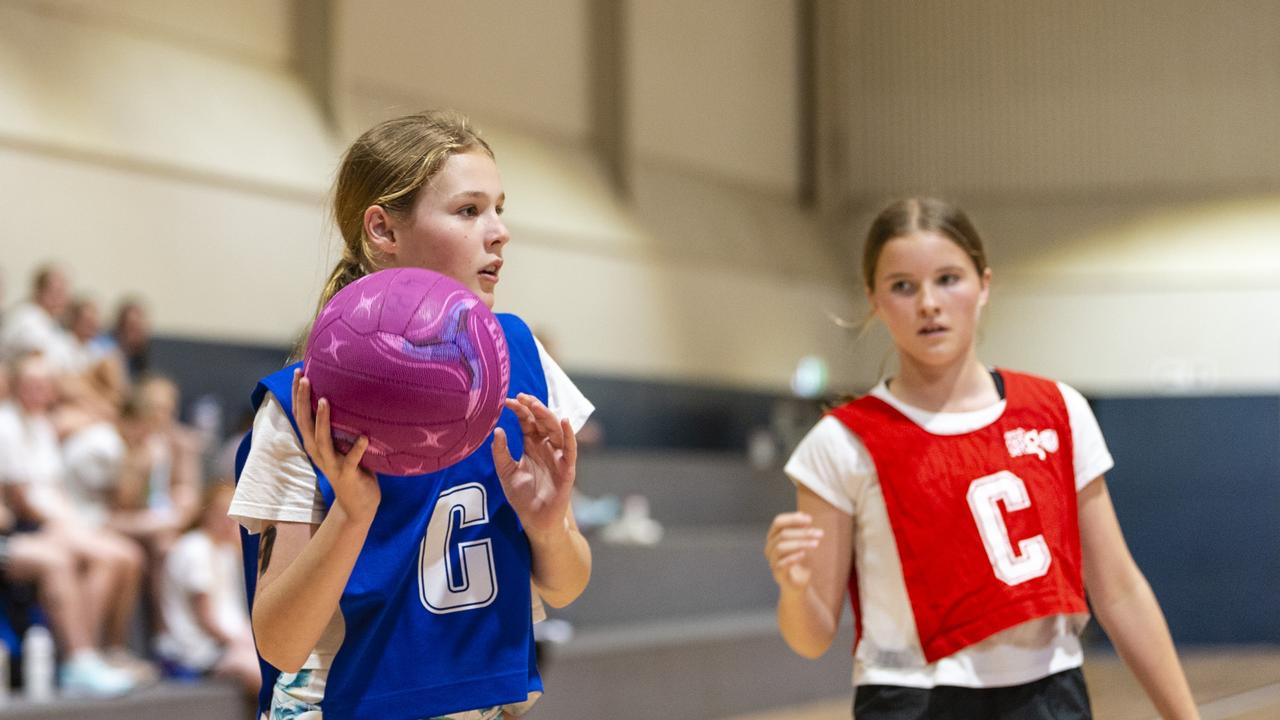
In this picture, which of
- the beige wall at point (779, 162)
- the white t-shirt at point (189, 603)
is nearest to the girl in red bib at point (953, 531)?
the white t-shirt at point (189, 603)

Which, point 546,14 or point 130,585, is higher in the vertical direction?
point 546,14

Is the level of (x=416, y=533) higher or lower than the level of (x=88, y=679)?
higher

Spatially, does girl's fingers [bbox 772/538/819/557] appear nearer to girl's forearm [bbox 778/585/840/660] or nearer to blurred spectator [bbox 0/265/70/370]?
girl's forearm [bbox 778/585/840/660]

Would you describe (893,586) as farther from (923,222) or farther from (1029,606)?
(923,222)

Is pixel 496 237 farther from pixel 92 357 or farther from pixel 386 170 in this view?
pixel 92 357

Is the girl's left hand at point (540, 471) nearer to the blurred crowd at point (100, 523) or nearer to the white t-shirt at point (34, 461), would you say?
the blurred crowd at point (100, 523)

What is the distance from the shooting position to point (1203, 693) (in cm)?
796

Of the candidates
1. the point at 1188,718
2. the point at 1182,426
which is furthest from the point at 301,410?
the point at 1182,426

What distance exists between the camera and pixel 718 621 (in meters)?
8.51

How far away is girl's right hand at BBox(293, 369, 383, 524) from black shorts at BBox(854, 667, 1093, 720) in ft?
4.02

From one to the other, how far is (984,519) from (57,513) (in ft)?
12.7

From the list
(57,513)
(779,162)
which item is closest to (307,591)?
(57,513)

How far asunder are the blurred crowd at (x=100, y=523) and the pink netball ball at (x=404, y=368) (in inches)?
155

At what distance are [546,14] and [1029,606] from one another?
388 inches
